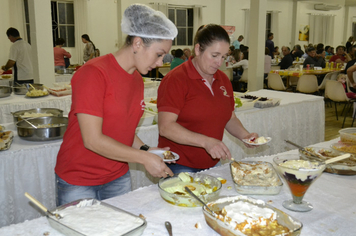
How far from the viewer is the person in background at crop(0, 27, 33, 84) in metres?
4.38

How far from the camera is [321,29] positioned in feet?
46.2

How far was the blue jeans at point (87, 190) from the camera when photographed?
1.25 metres

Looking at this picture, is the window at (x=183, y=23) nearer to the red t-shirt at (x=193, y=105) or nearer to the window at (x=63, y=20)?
the window at (x=63, y=20)

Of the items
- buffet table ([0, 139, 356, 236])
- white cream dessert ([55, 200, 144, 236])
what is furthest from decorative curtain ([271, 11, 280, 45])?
white cream dessert ([55, 200, 144, 236])

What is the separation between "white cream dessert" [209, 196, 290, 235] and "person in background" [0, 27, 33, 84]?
165 inches

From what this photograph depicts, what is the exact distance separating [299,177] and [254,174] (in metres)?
0.28

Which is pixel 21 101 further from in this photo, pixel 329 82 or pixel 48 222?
pixel 329 82

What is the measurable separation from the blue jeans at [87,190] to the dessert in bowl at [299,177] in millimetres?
620

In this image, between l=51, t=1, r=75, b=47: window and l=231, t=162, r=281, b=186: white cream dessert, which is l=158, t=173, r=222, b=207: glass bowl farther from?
l=51, t=1, r=75, b=47: window

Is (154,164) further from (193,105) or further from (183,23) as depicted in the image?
(183,23)

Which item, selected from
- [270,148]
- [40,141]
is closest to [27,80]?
[40,141]

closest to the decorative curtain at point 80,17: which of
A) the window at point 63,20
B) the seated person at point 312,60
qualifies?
the window at point 63,20

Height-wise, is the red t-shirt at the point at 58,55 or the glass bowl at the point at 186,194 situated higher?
the red t-shirt at the point at 58,55

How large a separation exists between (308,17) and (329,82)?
947 centimetres
